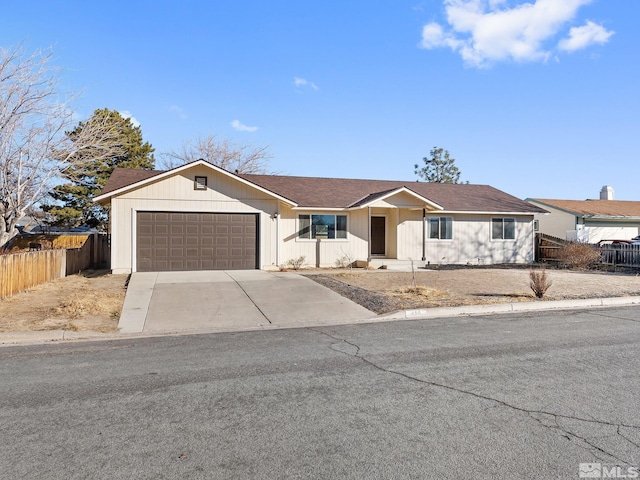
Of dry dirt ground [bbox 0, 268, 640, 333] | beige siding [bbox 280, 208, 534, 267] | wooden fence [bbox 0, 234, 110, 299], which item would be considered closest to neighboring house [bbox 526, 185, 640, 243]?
beige siding [bbox 280, 208, 534, 267]

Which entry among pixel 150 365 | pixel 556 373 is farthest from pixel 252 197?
pixel 556 373

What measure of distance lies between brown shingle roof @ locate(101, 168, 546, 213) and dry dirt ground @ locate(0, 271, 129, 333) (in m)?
7.46

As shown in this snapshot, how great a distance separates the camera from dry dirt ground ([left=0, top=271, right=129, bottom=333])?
858cm

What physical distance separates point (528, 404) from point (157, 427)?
3.49 meters

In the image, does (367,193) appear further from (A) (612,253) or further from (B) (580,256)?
(A) (612,253)

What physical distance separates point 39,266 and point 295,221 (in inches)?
397

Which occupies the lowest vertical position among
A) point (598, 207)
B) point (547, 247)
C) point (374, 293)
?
point (374, 293)

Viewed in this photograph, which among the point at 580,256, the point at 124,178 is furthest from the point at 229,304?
the point at 580,256

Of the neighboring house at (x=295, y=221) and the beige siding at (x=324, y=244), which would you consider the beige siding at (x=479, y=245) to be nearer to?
the neighboring house at (x=295, y=221)

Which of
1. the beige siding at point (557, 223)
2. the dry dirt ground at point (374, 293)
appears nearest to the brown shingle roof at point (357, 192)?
the dry dirt ground at point (374, 293)

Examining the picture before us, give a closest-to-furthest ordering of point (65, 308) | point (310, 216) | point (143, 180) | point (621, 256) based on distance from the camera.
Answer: point (65, 308), point (143, 180), point (310, 216), point (621, 256)

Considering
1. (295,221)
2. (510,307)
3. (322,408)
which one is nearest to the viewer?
(322,408)

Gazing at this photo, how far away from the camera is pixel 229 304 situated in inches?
435

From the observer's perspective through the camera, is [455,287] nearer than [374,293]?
No
